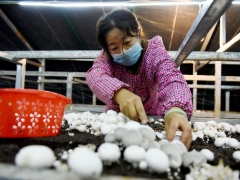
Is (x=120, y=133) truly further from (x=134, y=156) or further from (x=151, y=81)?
(x=151, y=81)

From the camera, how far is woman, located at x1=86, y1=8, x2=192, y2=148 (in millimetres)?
1014

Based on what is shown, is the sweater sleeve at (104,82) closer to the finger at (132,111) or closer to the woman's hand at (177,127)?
the finger at (132,111)

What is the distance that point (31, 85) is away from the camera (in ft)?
18.9

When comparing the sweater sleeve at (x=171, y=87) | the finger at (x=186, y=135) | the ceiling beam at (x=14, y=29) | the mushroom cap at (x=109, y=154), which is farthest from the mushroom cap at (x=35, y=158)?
the ceiling beam at (x=14, y=29)

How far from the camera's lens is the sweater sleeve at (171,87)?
3.45ft

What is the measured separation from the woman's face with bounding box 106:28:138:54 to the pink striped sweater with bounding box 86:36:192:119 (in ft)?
0.60

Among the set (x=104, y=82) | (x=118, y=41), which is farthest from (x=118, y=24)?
(x=104, y=82)

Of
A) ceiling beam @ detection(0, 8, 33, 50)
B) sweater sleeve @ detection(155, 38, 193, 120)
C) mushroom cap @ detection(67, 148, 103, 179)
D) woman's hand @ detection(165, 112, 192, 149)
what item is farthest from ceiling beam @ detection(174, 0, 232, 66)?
ceiling beam @ detection(0, 8, 33, 50)

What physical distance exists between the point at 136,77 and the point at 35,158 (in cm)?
123

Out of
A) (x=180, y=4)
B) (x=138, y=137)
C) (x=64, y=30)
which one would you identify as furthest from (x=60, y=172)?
(x=64, y=30)

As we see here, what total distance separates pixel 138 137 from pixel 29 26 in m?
4.22

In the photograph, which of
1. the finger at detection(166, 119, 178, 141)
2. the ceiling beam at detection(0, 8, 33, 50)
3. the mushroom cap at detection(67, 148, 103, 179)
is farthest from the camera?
the ceiling beam at detection(0, 8, 33, 50)

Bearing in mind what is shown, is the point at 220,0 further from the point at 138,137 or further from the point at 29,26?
the point at 29,26

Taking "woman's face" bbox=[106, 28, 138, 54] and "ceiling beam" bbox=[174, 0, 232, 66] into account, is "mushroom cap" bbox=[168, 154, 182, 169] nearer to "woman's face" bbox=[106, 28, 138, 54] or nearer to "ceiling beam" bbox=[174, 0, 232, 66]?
"ceiling beam" bbox=[174, 0, 232, 66]
